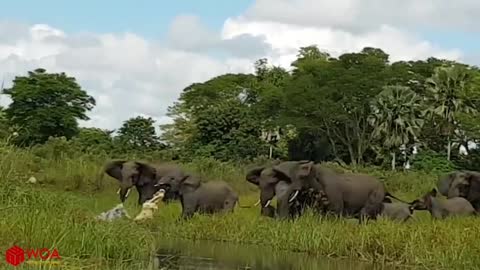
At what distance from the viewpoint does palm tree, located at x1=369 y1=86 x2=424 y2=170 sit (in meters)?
54.1

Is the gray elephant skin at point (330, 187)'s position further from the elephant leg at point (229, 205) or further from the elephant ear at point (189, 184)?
the elephant ear at point (189, 184)

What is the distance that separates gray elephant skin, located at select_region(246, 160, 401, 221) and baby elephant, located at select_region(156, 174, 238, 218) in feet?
4.33

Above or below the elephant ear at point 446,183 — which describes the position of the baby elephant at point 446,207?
below

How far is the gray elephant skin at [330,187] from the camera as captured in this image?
20.5 metres

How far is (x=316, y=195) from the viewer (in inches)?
824

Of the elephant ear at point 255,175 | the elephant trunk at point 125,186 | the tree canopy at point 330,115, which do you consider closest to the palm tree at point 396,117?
the tree canopy at point 330,115

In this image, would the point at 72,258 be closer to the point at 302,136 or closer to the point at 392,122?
the point at 392,122

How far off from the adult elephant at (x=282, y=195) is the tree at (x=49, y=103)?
30.2m

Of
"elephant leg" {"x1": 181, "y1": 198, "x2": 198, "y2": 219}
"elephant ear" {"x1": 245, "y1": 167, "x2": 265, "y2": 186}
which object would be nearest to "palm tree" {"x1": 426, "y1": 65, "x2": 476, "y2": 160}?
"elephant ear" {"x1": 245, "y1": 167, "x2": 265, "y2": 186}

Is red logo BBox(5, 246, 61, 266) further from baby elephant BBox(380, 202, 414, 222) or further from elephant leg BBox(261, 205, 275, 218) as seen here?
baby elephant BBox(380, 202, 414, 222)

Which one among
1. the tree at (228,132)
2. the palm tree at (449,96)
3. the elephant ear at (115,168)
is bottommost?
the elephant ear at (115,168)

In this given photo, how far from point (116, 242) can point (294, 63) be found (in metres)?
53.1

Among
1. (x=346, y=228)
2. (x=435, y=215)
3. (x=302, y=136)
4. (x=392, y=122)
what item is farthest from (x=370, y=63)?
(x=346, y=228)

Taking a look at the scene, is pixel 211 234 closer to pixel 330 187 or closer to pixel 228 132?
pixel 330 187
